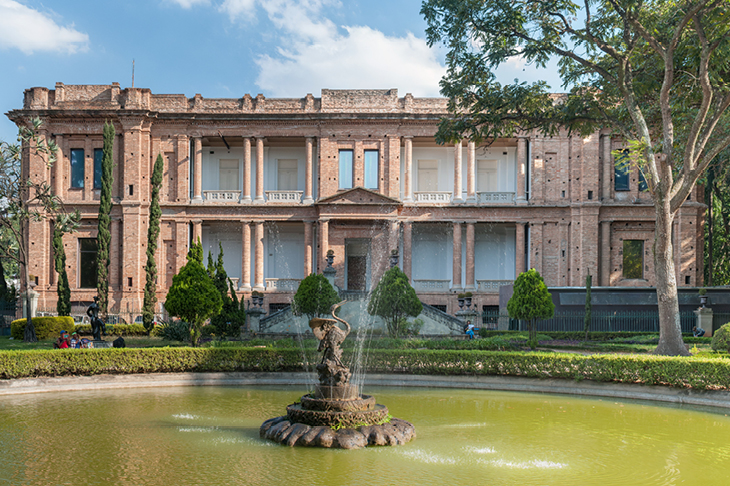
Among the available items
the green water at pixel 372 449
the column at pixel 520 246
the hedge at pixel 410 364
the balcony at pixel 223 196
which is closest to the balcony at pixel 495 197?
the column at pixel 520 246

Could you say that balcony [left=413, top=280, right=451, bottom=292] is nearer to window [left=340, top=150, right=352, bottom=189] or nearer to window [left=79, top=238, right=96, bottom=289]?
window [left=340, top=150, right=352, bottom=189]

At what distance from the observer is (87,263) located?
3603 cm

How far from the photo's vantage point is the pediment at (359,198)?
34.2m

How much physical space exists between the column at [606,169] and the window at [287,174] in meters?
18.1

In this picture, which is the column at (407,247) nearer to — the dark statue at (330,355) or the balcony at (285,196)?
the balcony at (285,196)

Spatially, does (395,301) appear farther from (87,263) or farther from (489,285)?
(87,263)

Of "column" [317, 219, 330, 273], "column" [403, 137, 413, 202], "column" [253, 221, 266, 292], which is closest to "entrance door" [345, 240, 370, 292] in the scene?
"column" [317, 219, 330, 273]

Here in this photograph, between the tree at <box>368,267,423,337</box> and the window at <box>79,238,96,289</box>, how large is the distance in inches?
777

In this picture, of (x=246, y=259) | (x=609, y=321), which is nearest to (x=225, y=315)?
(x=246, y=259)

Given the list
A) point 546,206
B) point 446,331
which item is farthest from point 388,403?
point 546,206

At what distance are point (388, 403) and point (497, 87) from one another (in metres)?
11.5

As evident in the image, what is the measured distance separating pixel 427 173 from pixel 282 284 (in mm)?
11224

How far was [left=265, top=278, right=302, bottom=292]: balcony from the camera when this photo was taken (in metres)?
35.2

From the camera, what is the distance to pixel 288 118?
36.0 m
